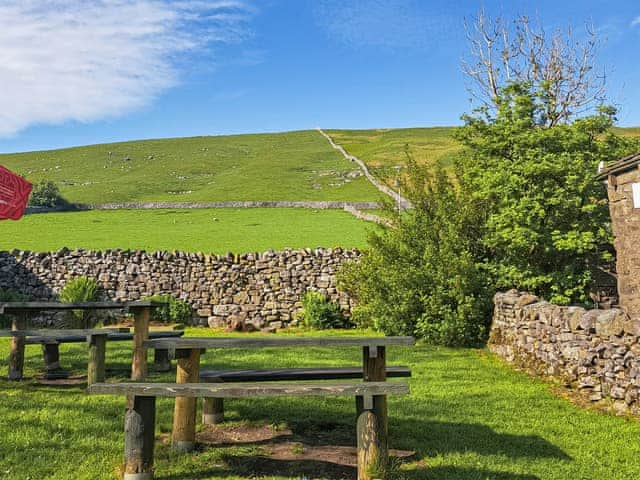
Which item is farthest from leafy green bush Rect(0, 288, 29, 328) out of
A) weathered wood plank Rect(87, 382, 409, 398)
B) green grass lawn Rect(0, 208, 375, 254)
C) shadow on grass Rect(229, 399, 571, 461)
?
weathered wood plank Rect(87, 382, 409, 398)

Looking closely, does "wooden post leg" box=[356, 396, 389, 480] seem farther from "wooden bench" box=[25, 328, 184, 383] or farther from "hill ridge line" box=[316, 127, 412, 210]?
"hill ridge line" box=[316, 127, 412, 210]

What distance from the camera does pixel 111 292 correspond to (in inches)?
706

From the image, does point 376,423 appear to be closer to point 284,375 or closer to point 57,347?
point 284,375

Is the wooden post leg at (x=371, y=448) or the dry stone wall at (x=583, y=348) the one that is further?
the dry stone wall at (x=583, y=348)

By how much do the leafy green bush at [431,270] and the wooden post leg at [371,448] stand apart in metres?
8.13

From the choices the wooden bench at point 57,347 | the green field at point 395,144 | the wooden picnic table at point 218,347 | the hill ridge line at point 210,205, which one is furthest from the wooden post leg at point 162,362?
the green field at point 395,144

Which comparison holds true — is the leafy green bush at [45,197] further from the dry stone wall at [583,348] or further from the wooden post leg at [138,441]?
the wooden post leg at [138,441]

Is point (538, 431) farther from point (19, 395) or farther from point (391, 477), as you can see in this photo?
point (19, 395)

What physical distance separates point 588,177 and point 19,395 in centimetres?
1162

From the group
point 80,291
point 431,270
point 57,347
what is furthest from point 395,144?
point 57,347

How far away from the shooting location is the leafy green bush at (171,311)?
1661 cm

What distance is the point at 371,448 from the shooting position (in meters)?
4.26

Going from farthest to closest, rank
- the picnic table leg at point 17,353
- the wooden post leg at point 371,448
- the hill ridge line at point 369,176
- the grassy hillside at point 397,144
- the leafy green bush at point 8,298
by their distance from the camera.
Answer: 1. the grassy hillside at point 397,144
2. the hill ridge line at point 369,176
3. the leafy green bush at point 8,298
4. the picnic table leg at point 17,353
5. the wooden post leg at point 371,448

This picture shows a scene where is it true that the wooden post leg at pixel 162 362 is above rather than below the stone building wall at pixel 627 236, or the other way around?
below
